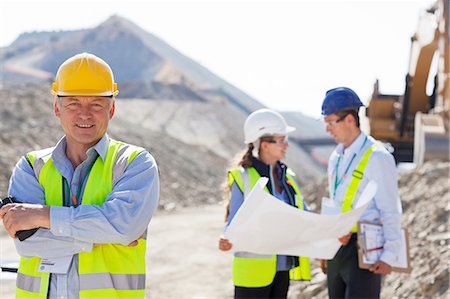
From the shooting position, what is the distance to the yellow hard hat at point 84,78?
2424 millimetres

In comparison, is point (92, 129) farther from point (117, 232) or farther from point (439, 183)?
point (439, 183)

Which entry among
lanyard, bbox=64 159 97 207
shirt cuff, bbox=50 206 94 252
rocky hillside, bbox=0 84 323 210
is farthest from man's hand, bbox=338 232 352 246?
rocky hillside, bbox=0 84 323 210

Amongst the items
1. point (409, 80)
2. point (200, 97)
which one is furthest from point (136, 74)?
point (409, 80)

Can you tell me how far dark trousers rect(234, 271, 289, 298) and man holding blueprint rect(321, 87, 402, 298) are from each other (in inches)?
10.3

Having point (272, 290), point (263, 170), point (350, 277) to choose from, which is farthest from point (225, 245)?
point (350, 277)

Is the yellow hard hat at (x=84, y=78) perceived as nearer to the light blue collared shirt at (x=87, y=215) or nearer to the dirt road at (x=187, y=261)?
the light blue collared shirt at (x=87, y=215)

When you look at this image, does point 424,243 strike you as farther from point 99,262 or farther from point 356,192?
point 99,262

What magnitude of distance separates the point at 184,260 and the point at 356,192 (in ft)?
19.3

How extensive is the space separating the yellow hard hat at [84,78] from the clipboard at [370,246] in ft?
5.68

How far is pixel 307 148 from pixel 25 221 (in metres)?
45.7

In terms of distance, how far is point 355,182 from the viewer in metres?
3.64

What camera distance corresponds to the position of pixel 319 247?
11.9 ft

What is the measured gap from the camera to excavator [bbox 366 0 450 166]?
421 inches

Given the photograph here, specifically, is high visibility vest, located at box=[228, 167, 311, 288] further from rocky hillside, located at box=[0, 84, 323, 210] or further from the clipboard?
rocky hillside, located at box=[0, 84, 323, 210]
